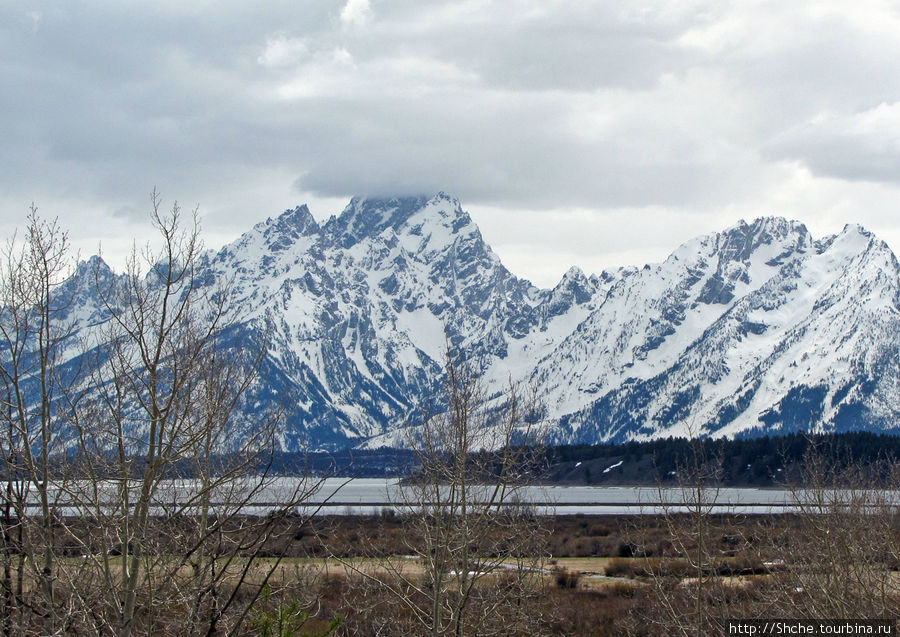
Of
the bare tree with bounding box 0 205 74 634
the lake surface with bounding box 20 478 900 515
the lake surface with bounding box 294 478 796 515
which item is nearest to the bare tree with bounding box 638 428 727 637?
the lake surface with bounding box 20 478 900 515

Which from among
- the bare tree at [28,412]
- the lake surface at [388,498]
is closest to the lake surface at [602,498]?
the lake surface at [388,498]

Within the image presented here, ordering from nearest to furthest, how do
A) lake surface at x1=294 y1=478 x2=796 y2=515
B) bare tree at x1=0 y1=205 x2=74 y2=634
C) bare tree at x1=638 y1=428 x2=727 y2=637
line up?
bare tree at x1=0 y1=205 x2=74 y2=634 < bare tree at x1=638 y1=428 x2=727 y2=637 < lake surface at x1=294 y1=478 x2=796 y2=515

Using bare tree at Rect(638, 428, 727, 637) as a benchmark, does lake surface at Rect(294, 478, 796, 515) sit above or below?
below

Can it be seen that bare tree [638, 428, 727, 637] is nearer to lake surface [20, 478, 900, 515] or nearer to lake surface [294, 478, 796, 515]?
lake surface [20, 478, 900, 515]

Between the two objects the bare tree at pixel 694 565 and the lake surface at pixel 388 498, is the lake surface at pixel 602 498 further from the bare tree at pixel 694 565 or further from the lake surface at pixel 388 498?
the bare tree at pixel 694 565

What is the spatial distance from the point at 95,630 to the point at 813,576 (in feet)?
46.9

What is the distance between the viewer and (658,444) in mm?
193500

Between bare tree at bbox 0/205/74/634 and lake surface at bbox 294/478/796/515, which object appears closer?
bare tree at bbox 0/205/74/634

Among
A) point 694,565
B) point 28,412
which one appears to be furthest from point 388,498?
point 28,412

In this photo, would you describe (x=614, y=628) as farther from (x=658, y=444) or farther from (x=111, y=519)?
(x=658, y=444)

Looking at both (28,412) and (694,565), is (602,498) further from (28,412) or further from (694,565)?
(28,412)

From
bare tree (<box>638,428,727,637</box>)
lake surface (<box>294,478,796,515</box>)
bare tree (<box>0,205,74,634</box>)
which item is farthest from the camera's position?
lake surface (<box>294,478,796,515</box>)

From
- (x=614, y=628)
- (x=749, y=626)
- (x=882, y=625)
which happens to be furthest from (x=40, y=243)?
(x=614, y=628)

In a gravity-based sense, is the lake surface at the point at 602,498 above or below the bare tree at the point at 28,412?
below
